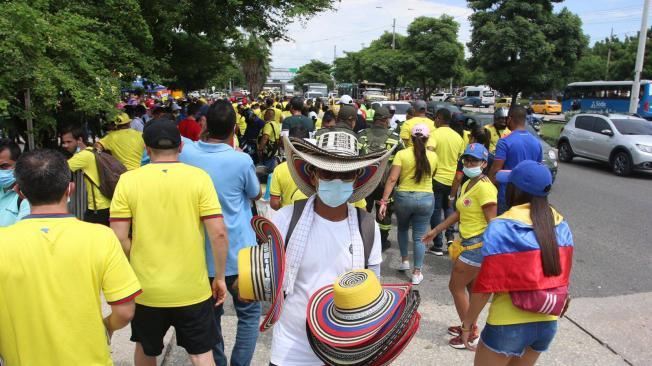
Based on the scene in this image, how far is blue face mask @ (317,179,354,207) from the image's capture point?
7.03 ft

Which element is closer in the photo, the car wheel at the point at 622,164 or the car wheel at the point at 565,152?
the car wheel at the point at 622,164

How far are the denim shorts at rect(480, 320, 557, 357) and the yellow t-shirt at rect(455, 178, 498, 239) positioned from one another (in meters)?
1.25

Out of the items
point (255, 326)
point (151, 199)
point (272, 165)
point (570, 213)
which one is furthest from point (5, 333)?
point (570, 213)

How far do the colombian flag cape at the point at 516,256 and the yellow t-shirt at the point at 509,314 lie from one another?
0.13m

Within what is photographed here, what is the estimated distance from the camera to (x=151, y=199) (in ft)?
8.50

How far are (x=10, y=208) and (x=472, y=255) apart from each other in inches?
134

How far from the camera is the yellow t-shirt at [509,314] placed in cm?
255

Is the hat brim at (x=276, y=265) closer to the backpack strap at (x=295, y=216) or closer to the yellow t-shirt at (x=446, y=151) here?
the backpack strap at (x=295, y=216)

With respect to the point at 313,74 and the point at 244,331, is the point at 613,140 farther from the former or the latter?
the point at 313,74

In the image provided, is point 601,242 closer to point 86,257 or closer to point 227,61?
point 86,257

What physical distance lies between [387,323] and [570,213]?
791 centimetres

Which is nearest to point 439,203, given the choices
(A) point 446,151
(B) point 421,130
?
(A) point 446,151

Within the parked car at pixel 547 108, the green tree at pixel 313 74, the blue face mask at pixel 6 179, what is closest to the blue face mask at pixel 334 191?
the blue face mask at pixel 6 179

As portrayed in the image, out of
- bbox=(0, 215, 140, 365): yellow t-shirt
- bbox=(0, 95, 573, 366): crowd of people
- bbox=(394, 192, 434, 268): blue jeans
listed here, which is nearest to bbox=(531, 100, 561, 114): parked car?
bbox=(394, 192, 434, 268): blue jeans
